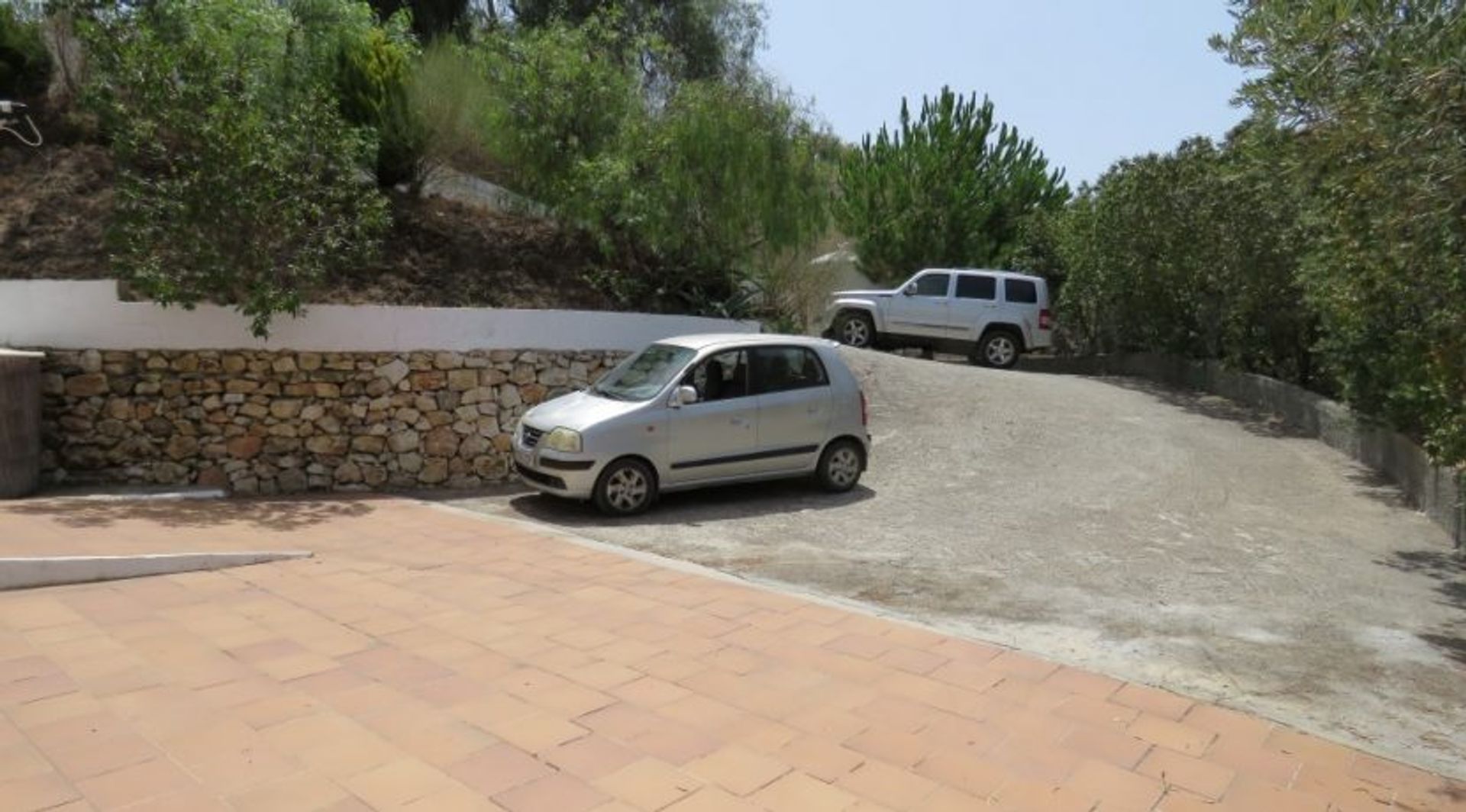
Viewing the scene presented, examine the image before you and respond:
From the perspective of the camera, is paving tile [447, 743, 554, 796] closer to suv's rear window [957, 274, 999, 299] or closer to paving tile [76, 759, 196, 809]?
paving tile [76, 759, 196, 809]

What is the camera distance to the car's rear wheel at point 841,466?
944 cm

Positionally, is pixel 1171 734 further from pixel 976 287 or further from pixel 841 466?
pixel 976 287

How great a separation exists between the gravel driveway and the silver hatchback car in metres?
0.33

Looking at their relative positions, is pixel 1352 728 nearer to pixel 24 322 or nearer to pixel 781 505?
pixel 781 505

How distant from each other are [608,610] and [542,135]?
8.17 meters

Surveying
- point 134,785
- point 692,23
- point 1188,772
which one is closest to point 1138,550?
point 1188,772

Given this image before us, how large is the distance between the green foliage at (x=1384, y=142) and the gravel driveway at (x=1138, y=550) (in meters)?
1.61

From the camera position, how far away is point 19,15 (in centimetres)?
1256

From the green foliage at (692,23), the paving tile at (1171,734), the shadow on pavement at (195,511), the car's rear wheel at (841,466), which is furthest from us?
the green foliage at (692,23)

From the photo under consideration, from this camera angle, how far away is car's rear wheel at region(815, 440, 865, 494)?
9.44 meters

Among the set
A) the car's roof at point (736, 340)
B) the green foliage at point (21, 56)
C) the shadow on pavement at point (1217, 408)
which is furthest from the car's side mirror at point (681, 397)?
the green foliage at point (21, 56)

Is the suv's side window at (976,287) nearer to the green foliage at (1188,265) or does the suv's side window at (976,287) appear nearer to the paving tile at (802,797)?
the green foliage at (1188,265)

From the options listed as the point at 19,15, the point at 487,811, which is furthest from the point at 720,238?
the point at 487,811

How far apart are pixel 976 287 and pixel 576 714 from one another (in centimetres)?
1505
